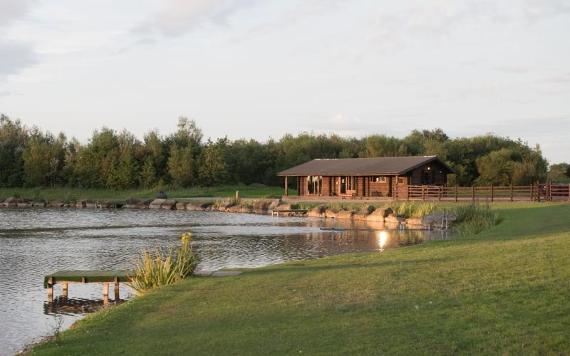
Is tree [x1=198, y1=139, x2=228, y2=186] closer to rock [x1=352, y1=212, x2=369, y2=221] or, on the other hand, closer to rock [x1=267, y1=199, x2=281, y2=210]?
rock [x1=267, y1=199, x2=281, y2=210]

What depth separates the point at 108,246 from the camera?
25812 millimetres

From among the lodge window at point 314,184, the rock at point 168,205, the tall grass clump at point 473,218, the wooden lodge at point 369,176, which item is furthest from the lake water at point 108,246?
the lodge window at point 314,184

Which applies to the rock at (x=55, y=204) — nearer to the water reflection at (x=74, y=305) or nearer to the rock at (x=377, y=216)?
the rock at (x=377, y=216)

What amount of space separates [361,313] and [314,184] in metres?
49.3

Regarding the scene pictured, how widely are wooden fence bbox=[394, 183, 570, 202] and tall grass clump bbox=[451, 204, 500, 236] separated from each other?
22.0 ft

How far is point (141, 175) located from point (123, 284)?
6000 cm

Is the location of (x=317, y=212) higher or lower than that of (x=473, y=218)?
lower

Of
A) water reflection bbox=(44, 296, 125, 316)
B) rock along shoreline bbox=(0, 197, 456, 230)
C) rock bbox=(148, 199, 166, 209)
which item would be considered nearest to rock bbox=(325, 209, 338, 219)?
rock along shoreline bbox=(0, 197, 456, 230)

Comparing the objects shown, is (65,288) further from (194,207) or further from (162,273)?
(194,207)

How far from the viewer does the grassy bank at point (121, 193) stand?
224 feet

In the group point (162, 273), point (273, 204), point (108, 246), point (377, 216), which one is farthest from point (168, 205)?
point (162, 273)

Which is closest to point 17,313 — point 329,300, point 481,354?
point 329,300

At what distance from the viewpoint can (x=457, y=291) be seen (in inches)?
416

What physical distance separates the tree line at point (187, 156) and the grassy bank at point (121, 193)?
1820mm
